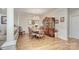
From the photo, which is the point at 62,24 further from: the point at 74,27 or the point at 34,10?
the point at 34,10

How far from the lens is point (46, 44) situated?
252 centimetres

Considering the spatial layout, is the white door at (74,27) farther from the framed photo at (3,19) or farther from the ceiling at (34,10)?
the framed photo at (3,19)

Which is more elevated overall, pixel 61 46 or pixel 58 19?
pixel 58 19

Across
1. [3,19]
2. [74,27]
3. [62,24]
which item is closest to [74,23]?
[74,27]

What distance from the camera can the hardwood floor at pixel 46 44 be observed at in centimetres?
251

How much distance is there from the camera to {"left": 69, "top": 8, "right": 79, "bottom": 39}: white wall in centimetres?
248

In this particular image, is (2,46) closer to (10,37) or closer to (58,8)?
(10,37)

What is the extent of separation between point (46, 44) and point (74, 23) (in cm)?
71

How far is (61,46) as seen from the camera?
252 centimetres

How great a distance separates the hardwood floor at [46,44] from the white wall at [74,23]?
122 millimetres

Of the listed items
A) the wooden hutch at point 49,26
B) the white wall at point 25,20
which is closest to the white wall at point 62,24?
the wooden hutch at point 49,26
